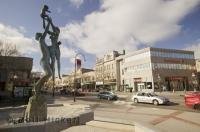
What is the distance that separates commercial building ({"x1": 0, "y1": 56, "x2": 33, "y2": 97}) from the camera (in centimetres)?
5253

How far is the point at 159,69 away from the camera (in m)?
72.1

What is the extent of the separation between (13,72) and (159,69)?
40094 millimetres

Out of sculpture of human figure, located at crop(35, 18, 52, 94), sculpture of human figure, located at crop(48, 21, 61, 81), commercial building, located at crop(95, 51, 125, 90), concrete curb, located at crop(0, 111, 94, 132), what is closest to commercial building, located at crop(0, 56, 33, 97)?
sculpture of human figure, located at crop(48, 21, 61, 81)

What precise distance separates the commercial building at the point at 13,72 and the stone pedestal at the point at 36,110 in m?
40.7

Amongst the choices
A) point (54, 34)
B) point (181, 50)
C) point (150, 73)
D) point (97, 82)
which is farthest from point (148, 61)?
point (54, 34)

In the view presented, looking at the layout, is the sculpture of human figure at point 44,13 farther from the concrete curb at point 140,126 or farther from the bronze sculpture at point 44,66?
the concrete curb at point 140,126

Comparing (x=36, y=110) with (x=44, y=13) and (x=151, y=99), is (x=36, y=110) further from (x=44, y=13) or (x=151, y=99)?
(x=151, y=99)

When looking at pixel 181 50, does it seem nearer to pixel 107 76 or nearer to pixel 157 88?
pixel 157 88

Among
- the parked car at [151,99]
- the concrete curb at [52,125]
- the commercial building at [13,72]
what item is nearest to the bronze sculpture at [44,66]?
the concrete curb at [52,125]

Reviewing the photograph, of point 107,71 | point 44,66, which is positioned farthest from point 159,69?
point 44,66

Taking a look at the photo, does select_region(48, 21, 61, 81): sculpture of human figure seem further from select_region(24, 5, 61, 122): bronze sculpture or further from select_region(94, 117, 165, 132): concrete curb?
select_region(94, 117, 165, 132): concrete curb

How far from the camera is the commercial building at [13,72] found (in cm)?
5253

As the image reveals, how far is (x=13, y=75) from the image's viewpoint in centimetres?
5603

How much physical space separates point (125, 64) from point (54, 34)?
72.8 meters
